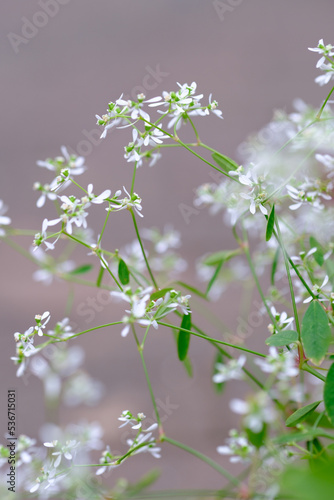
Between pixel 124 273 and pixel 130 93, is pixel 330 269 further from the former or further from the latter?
pixel 130 93

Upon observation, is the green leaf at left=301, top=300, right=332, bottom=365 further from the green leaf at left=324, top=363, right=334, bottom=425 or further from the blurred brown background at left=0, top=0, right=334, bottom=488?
the blurred brown background at left=0, top=0, right=334, bottom=488

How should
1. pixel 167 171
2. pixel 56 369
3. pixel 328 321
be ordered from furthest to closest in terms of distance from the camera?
pixel 167 171 < pixel 56 369 < pixel 328 321

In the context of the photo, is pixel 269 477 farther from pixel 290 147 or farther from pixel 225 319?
pixel 225 319

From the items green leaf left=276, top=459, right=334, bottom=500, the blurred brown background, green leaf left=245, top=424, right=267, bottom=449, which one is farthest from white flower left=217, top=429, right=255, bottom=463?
the blurred brown background

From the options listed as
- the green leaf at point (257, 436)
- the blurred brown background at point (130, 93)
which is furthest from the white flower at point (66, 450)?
the blurred brown background at point (130, 93)

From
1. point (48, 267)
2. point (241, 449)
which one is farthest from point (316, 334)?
point (48, 267)

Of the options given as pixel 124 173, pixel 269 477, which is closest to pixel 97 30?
pixel 124 173
